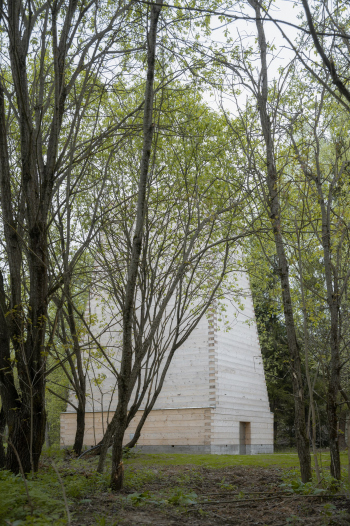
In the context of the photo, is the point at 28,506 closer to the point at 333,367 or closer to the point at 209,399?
the point at 333,367

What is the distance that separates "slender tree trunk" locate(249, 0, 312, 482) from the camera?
19.0 ft

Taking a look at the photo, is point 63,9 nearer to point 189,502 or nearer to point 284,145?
point 284,145

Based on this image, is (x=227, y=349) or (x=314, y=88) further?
(x=227, y=349)

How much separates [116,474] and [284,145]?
20.1ft

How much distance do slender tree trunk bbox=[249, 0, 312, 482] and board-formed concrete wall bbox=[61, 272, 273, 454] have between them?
758cm

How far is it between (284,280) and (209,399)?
9395 mm

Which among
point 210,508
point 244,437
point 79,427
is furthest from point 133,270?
point 244,437

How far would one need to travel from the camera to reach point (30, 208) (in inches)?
232

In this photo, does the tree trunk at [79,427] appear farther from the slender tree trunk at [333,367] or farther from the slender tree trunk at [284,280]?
the slender tree trunk at [333,367]

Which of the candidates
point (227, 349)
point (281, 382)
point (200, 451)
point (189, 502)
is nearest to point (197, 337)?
point (227, 349)

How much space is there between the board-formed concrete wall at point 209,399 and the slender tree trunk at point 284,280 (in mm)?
7577

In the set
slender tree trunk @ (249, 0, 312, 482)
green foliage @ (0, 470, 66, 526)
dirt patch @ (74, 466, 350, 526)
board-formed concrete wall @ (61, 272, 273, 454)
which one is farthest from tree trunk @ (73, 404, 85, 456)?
slender tree trunk @ (249, 0, 312, 482)

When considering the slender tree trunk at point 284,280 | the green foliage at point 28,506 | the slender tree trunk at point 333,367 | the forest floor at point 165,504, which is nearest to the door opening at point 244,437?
the forest floor at point 165,504

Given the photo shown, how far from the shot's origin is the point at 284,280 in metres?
6.32
